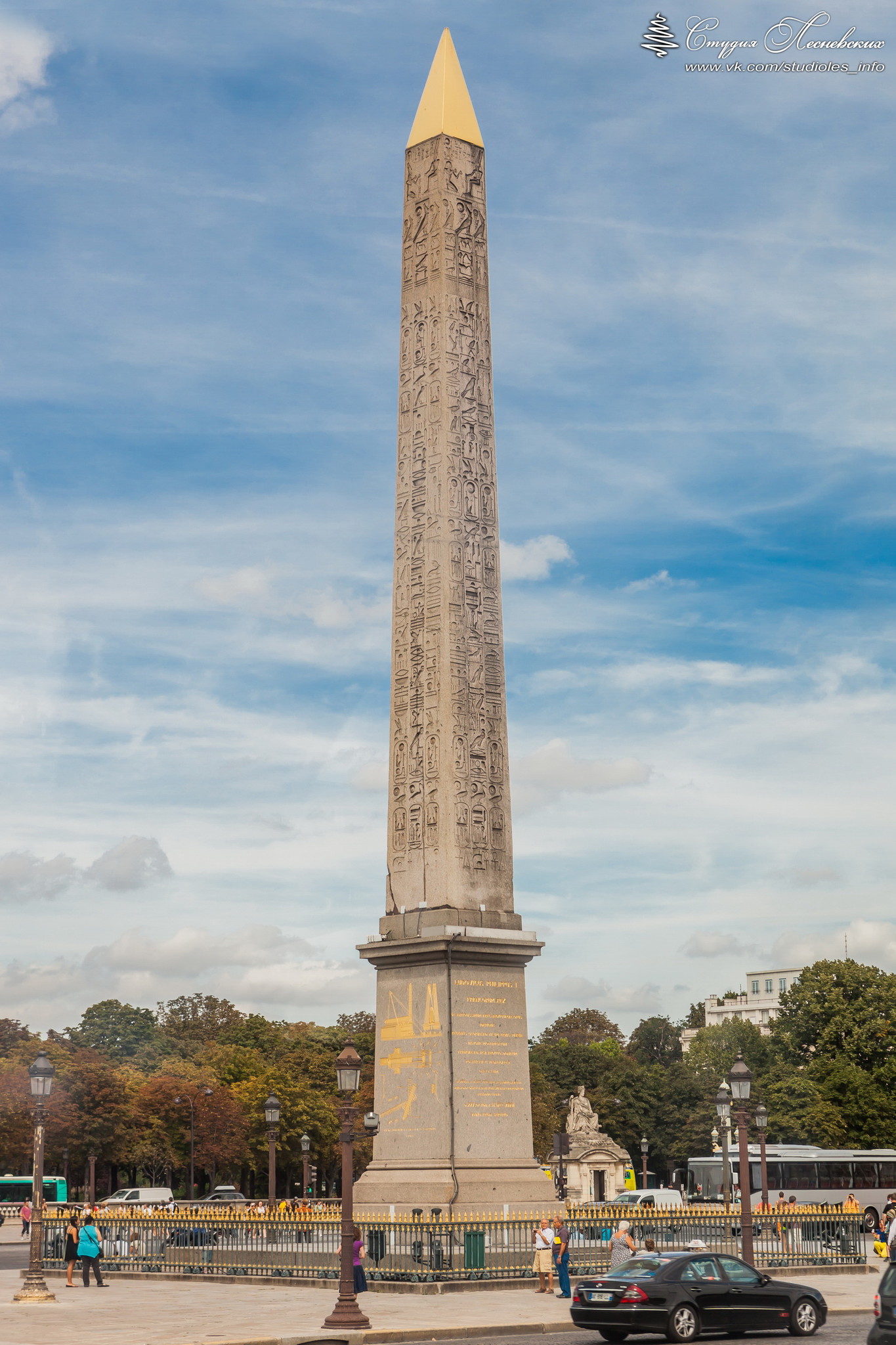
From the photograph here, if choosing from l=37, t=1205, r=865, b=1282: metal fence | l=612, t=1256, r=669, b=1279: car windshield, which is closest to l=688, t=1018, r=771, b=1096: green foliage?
l=37, t=1205, r=865, b=1282: metal fence

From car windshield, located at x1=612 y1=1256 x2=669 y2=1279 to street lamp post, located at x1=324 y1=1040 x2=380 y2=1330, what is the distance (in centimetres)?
328

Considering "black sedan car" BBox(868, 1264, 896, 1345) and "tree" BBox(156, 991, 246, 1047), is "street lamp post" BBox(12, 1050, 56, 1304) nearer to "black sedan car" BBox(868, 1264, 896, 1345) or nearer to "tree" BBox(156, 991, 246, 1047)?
"black sedan car" BBox(868, 1264, 896, 1345)

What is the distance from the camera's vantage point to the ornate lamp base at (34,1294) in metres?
26.4

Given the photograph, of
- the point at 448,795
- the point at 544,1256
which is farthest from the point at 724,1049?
the point at 544,1256

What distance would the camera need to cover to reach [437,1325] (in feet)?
66.1

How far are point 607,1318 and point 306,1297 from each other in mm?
7323

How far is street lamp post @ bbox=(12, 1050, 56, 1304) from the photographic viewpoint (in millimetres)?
26422

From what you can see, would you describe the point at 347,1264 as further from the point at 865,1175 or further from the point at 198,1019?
the point at 198,1019

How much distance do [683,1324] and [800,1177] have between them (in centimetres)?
4344

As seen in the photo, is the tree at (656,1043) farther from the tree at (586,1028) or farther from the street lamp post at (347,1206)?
the street lamp post at (347,1206)

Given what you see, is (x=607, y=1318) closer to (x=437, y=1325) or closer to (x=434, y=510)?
(x=437, y=1325)

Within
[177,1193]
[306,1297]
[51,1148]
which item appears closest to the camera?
[306,1297]

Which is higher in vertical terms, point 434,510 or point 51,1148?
point 434,510

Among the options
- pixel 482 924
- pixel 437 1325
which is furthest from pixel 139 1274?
pixel 437 1325
